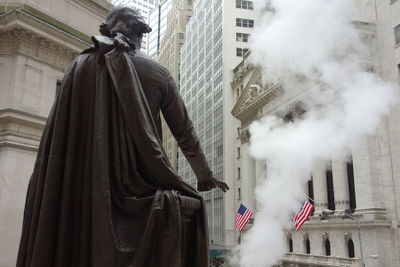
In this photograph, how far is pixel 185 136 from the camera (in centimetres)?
326

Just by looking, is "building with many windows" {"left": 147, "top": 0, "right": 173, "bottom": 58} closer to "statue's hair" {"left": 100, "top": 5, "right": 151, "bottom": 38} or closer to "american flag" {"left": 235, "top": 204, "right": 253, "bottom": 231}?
"american flag" {"left": 235, "top": 204, "right": 253, "bottom": 231}

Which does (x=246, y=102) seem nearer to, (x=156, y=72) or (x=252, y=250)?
(x=252, y=250)

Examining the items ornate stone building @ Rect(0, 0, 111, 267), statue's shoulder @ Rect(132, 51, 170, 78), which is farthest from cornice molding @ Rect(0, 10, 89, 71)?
statue's shoulder @ Rect(132, 51, 170, 78)

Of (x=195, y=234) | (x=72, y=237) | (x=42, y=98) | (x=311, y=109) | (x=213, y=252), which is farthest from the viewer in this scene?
(x=213, y=252)

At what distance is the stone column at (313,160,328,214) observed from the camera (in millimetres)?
38250

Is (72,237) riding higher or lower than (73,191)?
lower

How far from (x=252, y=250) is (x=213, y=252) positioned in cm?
571

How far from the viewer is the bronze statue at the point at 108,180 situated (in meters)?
2.69

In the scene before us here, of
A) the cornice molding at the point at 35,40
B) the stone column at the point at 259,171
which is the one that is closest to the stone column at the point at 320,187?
the stone column at the point at 259,171

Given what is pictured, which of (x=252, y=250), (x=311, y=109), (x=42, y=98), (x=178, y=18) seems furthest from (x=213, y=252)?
(x=178, y=18)

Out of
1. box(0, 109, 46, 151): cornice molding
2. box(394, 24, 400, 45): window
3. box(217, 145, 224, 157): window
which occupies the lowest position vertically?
box(0, 109, 46, 151): cornice molding

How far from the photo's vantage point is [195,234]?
3045mm

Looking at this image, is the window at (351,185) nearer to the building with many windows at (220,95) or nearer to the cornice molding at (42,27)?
the building with many windows at (220,95)

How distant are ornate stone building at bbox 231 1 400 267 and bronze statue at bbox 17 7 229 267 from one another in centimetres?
2738
